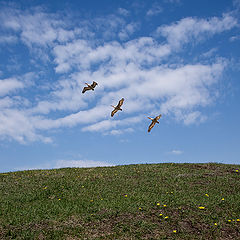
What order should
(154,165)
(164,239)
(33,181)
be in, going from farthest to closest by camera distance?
1. (154,165)
2. (33,181)
3. (164,239)

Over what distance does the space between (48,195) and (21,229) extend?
4.56 meters

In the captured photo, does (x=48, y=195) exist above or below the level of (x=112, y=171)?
below

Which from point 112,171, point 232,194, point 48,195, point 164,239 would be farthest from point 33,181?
point 232,194

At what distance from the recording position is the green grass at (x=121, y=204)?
12.0 m

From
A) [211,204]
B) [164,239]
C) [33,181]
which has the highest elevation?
[33,181]

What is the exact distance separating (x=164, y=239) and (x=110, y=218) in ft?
9.08

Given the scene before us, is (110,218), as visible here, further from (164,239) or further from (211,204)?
(211,204)

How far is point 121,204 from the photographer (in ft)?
47.3

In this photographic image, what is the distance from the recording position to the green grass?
12.0 meters

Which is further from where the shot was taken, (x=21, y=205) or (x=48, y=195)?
(x=48, y=195)

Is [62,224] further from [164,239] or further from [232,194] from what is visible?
[232,194]

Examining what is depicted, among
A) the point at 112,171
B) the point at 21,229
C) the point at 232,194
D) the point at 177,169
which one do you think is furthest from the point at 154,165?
the point at 21,229

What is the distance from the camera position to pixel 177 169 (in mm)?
22375

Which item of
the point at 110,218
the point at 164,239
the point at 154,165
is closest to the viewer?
the point at 164,239
